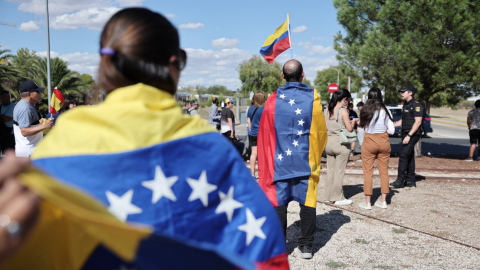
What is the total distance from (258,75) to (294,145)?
1888 inches

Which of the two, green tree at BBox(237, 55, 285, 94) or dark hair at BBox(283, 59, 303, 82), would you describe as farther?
green tree at BBox(237, 55, 285, 94)

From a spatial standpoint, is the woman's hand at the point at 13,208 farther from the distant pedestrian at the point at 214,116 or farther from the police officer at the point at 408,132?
the distant pedestrian at the point at 214,116

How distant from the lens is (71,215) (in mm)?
811

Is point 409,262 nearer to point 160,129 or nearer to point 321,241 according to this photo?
point 321,241

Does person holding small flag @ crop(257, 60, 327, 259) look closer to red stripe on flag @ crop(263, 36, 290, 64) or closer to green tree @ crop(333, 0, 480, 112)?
red stripe on flag @ crop(263, 36, 290, 64)

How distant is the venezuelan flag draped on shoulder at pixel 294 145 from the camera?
4.25m

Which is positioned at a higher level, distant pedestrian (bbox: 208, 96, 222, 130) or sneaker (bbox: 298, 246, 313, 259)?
distant pedestrian (bbox: 208, 96, 222, 130)

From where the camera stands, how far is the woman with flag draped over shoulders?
35.9 inches

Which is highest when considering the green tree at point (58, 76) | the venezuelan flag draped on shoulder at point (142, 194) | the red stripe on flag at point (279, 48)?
the green tree at point (58, 76)

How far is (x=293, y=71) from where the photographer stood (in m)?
4.34

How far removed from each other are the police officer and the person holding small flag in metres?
4.16

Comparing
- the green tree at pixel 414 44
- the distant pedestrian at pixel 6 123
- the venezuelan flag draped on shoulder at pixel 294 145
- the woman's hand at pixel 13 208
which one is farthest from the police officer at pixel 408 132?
the distant pedestrian at pixel 6 123

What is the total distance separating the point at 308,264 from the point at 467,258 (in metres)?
1.83

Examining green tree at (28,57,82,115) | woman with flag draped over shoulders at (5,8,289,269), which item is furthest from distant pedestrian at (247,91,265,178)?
green tree at (28,57,82,115)
